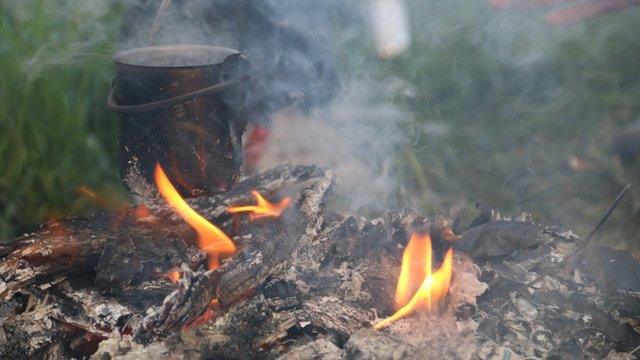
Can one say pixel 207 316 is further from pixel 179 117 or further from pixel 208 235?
pixel 179 117

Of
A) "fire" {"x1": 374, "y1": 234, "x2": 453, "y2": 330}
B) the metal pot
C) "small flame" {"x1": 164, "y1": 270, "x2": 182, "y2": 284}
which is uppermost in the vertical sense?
the metal pot

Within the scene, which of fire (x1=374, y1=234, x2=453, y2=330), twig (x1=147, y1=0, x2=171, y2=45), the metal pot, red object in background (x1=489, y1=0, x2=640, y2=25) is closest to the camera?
fire (x1=374, y1=234, x2=453, y2=330)

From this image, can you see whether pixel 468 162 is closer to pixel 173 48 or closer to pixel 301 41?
pixel 301 41

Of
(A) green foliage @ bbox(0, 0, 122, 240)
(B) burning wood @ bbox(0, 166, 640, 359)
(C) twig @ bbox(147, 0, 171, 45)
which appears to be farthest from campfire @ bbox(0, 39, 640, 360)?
(C) twig @ bbox(147, 0, 171, 45)

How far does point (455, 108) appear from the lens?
13.8ft

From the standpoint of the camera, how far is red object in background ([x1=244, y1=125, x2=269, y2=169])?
421 cm

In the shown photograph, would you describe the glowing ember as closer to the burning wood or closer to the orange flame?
the burning wood

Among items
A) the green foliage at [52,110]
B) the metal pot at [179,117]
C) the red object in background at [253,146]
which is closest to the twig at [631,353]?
the metal pot at [179,117]

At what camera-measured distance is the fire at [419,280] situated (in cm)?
245

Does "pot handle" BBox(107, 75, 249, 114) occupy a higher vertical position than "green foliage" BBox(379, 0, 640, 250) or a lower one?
higher

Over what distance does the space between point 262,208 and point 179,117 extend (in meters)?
0.72

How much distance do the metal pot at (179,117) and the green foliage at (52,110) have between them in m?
0.47

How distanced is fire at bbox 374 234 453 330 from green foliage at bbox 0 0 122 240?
2144 millimetres

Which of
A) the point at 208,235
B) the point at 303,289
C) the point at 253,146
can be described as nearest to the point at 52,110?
the point at 208,235
